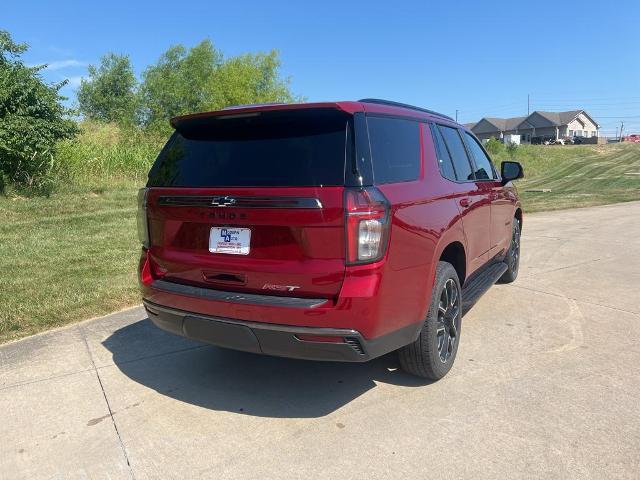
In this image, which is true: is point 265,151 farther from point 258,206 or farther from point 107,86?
point 107,86

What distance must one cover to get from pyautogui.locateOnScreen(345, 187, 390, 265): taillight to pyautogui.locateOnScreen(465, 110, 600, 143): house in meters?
91.9

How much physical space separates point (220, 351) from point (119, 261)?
379cm

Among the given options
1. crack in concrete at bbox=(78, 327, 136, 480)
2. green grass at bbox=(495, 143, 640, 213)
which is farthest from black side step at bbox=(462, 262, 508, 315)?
green grass at bbox=(495, 143, 640, 213)

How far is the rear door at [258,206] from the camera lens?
2.87 metres

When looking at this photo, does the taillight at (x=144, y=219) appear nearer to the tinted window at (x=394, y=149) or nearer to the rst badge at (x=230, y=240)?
the rst badge at (x=230, y=240)

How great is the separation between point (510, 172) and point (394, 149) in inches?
108

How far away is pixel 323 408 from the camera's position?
3395 millimetres

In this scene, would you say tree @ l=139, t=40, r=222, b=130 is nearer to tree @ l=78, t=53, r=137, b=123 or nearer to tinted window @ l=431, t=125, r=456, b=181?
tree @ l=78, t=53, r=137, b=123

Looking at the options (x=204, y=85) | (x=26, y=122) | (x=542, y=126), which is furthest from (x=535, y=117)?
(x=26, y=122)

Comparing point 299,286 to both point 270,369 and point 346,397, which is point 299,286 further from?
point 270,369

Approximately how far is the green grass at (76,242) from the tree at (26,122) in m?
0.74

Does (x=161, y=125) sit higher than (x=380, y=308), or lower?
higher

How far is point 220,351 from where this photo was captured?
4434 mm

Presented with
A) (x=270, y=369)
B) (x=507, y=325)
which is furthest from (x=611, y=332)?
(x=270, y=369)
